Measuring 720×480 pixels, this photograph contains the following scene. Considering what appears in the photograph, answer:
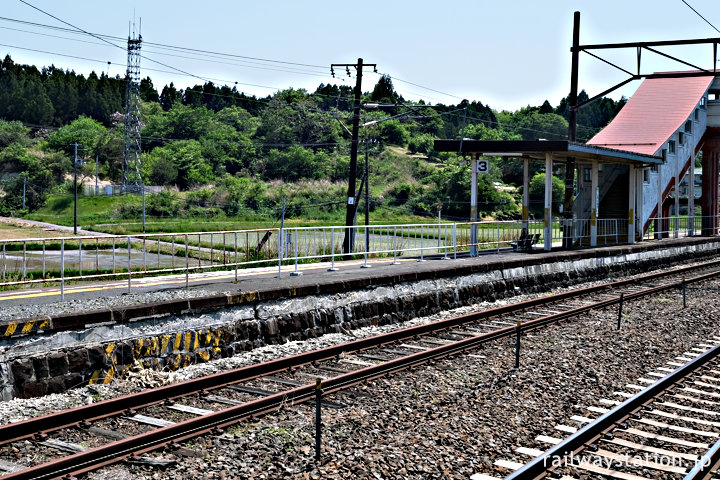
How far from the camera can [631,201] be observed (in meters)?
32.0

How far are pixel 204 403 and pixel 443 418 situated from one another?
2.68 m

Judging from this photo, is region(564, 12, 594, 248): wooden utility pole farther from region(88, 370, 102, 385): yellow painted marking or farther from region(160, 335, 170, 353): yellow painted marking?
region(88, 370, 102, 385): yellow painted marking

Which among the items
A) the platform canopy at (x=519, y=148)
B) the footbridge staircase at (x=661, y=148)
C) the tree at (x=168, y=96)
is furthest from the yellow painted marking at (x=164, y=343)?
the tree at (x=168, y=96)

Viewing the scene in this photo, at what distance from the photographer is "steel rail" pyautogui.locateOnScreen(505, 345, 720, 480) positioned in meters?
6.69

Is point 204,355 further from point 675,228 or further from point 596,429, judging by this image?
point 675,228

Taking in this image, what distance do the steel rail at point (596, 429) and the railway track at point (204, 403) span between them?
8.77 feet

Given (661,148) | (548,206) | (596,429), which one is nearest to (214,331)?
(596,429)

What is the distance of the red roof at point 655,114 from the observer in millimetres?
36812

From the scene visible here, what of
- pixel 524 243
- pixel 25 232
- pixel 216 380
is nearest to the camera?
pixel 216 380

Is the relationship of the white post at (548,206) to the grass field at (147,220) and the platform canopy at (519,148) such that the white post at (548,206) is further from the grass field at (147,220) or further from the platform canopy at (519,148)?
the grass field at (147,220)

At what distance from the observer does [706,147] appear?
139ft

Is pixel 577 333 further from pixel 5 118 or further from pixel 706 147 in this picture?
pixel 5 118

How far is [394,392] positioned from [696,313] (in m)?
9.32

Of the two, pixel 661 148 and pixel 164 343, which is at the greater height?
pixel 661 148
